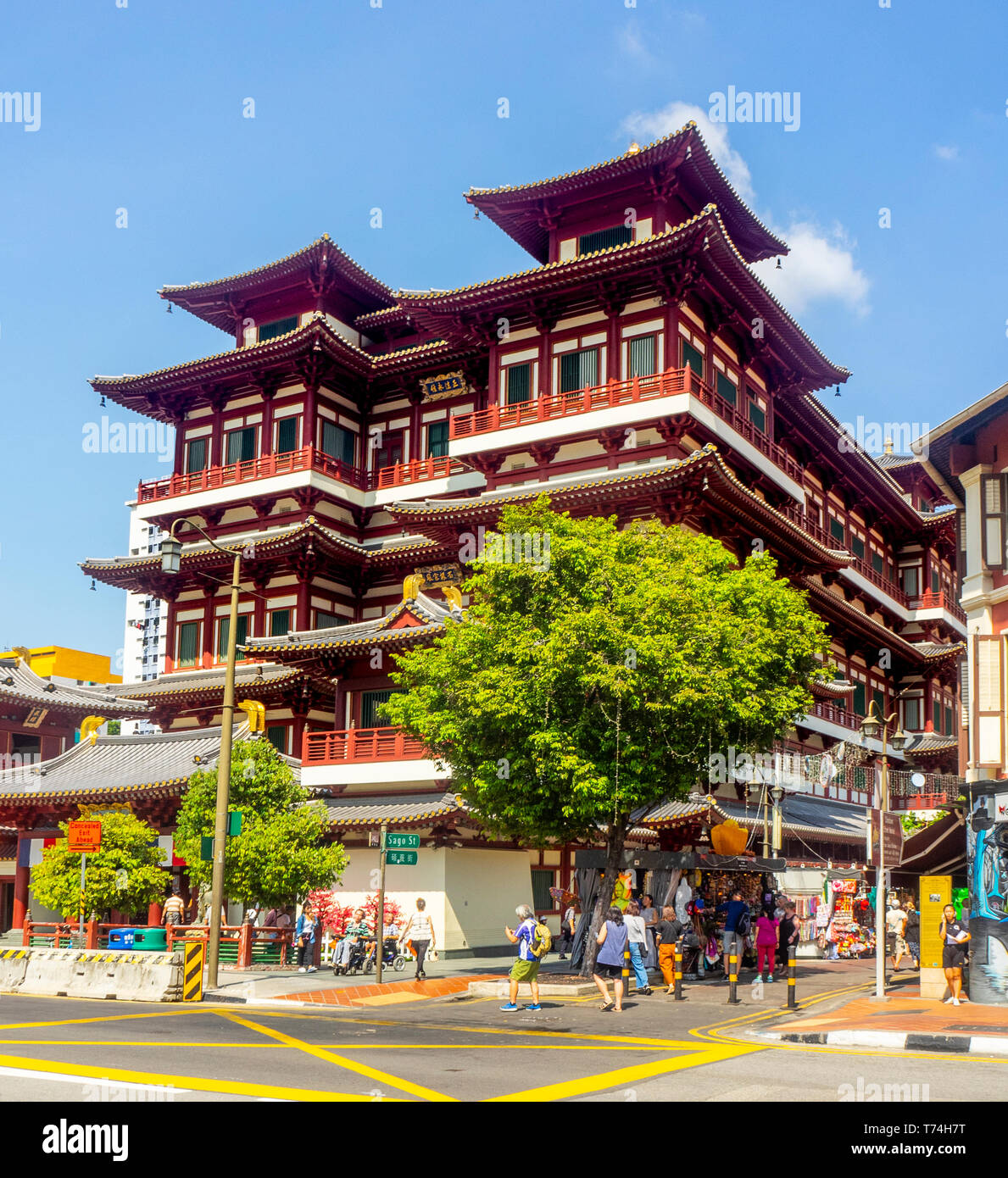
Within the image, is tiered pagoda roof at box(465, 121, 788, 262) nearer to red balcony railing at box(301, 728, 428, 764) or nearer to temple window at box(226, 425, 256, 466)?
temple window at box(226, 425, 256, 466)

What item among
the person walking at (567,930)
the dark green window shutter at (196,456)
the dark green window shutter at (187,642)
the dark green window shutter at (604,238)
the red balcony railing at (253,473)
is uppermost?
the dark green window shutter at (604,238)

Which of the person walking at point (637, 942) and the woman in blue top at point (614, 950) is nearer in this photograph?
the woman in blue top at point (614, 950)

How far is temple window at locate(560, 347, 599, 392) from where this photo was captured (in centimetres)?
4009

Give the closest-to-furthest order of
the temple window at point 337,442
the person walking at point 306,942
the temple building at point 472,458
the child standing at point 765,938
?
the child standing at point 765,938 < the person walking at point 306,942 < the temple building at point 472,458 < the temple window at point 337,442

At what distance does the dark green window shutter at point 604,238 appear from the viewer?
41438 mm

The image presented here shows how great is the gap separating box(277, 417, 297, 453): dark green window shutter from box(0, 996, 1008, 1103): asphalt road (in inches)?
1241

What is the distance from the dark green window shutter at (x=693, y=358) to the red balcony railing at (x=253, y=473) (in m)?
15.1

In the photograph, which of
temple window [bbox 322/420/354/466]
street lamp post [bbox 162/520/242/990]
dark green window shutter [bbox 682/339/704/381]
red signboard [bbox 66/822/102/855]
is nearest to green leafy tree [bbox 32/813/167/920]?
red signboard [bbox 66/822/102/855]

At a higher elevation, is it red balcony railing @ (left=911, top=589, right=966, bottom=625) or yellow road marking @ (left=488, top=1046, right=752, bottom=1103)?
red balcony railing @ (left=911, top=589, right=966, bottom=625)

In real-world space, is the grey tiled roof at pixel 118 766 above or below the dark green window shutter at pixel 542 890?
above

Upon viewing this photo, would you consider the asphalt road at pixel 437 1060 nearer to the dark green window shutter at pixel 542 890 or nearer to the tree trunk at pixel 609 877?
the tree trunk at pixel 609 877

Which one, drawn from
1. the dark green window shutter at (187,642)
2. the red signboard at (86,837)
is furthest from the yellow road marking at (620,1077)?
the dark green window shutter at (187,642)

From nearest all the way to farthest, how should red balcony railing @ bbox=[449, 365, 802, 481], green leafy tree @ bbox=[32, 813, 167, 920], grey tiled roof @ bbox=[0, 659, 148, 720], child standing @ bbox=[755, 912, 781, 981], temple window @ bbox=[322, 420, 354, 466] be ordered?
child standing @ bbox=[755, 912, 781, 981] → green leafy tree @ bbox=[32, 813, 167, 920] → red balcony railing @ bbox=[449, 365, 802, 481] → temple window @ bbox=[322, 420, 354, 466] → grey tiled roof @ bbox=[0, 659, 148, 720]
